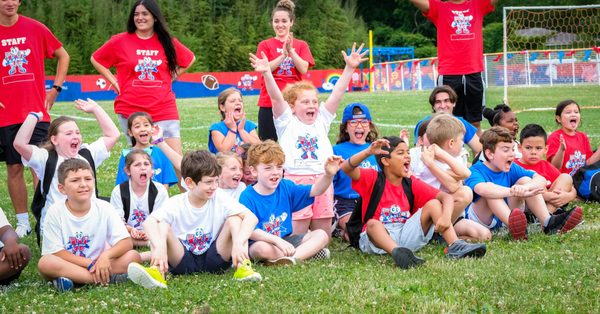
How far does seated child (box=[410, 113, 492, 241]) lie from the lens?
6457mm

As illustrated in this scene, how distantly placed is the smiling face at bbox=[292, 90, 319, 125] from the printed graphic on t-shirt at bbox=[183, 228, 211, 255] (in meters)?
1.80

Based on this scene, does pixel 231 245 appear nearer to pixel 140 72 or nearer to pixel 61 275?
pixel 61 275

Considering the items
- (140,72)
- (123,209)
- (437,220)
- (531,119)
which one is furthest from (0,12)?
(531,119)

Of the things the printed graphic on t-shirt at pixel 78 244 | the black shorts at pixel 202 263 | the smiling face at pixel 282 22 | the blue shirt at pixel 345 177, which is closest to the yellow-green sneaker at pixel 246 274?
the black shorts at pixel 202 263

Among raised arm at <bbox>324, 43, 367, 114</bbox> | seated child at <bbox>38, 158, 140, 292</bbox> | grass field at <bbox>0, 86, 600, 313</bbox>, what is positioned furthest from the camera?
raised arm at <bbox>324, 43, 367, 114</bbox>

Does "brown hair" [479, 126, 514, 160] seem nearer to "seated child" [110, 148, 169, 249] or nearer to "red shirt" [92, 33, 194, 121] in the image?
"seated child" [110, 148, 169, 249]

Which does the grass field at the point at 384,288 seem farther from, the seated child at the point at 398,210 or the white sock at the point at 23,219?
the white sock at the point at 23,219

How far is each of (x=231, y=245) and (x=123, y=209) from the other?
155 cm

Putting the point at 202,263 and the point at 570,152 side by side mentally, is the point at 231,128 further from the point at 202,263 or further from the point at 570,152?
the point at 570,152

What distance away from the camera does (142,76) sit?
27.5ft

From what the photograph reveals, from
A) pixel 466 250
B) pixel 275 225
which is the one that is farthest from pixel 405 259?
pixel 275 225

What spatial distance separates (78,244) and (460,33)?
5916 mm

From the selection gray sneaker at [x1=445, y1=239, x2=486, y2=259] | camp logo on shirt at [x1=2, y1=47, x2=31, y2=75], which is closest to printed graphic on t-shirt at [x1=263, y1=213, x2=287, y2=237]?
gray sneaker at [x1=445, y1=239, x2=486, y2=259]

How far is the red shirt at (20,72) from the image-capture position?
803cm
